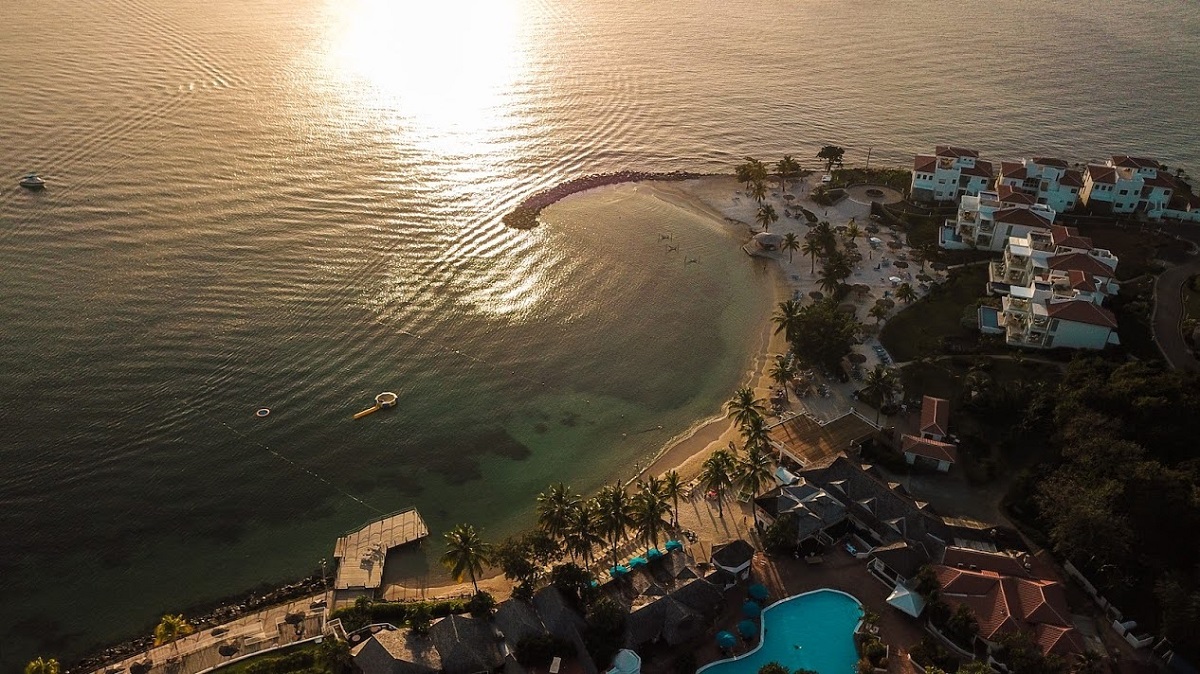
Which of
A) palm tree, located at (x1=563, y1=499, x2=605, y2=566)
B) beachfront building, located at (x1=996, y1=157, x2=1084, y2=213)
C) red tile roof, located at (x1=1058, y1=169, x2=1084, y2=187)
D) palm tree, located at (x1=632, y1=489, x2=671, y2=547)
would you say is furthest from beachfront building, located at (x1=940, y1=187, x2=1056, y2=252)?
palm tree, located at (x1=563, y1=499, x2=605, y2=566)

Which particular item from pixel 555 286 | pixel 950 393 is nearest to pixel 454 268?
pixel 555 286

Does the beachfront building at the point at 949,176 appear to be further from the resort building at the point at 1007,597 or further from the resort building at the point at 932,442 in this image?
the resort building at the point at 1007,597

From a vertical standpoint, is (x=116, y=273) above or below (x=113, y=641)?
above

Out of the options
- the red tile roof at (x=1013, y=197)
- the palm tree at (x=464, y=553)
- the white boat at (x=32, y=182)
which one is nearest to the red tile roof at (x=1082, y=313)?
the red tile roof at (x=1013, y=197)

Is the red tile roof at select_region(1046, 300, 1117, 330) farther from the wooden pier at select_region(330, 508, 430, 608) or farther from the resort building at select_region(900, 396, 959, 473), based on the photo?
the wooden pier at select_region(330, 508, 430, 608)

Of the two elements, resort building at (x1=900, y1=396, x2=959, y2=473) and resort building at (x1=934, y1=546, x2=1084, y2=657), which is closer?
resort building at (x1=934, y1=546, x2=1084, y2=657)

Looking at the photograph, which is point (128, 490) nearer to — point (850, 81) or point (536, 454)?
point (536, 454)
